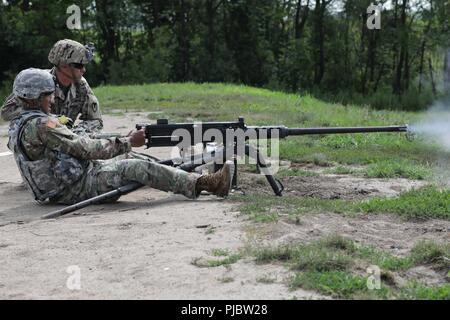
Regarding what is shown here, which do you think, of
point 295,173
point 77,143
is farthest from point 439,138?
point 77,143

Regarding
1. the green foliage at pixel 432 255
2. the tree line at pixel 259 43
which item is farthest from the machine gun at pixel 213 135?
the tree line at pixel 259 43

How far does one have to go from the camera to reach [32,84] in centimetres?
699

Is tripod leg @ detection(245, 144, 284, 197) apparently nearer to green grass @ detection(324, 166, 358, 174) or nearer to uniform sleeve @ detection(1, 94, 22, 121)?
green grass @ detection(324, 166, 358, 174)

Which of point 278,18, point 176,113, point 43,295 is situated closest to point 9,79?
point 278,18

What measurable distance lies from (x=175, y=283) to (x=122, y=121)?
34.1ft

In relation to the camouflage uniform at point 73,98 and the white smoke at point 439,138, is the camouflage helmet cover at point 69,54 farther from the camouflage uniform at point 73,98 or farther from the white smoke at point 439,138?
the white smoke at point 439,138

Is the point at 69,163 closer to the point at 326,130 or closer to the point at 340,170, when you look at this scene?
the point at 326,130

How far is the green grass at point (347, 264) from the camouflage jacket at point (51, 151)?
2.57 metres

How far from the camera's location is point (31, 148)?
284 inches

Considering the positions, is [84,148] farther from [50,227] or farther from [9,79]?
[9,79]

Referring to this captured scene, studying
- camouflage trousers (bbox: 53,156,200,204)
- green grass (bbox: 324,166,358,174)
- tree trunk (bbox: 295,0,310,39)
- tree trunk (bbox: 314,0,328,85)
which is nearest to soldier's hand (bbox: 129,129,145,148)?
camouflage trousers (bbox: 53,156,200,204)

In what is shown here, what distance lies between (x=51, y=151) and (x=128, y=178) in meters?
0.77

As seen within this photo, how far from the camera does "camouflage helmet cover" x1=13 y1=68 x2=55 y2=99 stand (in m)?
6.99

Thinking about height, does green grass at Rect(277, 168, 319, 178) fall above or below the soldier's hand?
below
